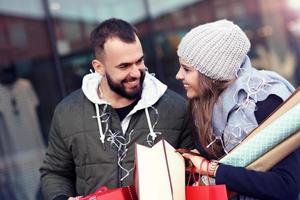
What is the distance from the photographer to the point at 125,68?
2.75 meters

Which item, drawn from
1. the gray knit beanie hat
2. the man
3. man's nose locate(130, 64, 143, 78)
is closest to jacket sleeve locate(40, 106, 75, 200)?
the man

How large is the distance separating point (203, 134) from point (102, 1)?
360 cm

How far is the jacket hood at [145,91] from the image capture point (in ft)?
9.14

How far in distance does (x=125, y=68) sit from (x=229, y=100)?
561 millimetres

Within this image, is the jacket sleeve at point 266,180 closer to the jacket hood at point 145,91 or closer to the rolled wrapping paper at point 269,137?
the rolled wrapping paper at point 269,137

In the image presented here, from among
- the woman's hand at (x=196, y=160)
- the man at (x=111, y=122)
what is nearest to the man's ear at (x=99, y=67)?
the man at (x=111, y=122)

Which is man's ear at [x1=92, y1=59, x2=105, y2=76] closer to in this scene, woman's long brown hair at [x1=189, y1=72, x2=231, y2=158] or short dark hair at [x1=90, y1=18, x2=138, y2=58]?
short dark hair at [x1=90, y1=18, x2=138, y2=58]

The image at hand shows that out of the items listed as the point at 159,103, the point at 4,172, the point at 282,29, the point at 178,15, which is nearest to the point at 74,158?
the point at 159,103

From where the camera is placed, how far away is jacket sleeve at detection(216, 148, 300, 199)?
7.47 ft

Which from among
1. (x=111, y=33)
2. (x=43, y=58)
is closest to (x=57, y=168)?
(x=111, y=33)

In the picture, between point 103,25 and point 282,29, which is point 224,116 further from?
point 282,29

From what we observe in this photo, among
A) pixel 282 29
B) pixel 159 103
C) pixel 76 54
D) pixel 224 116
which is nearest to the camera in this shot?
pixel 224 116

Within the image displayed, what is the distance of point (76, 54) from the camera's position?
5.69 metres

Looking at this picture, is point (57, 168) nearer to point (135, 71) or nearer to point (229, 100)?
point (135, 71)
